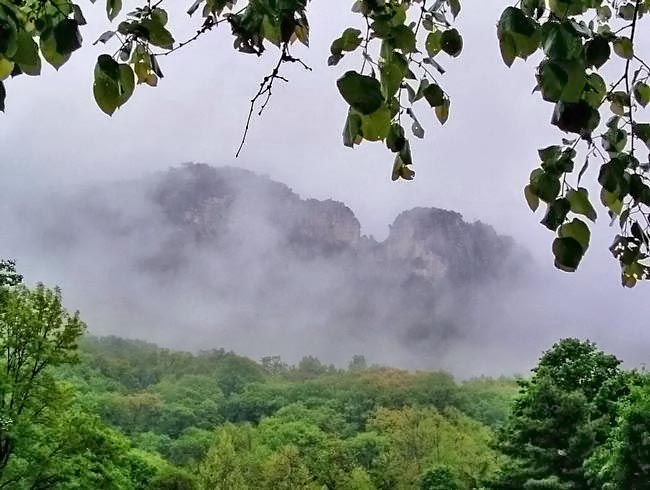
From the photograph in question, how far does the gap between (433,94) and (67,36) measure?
1.84ft

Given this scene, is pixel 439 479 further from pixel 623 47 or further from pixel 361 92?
pixel 361 92

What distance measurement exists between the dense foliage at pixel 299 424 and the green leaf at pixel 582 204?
1092 cm

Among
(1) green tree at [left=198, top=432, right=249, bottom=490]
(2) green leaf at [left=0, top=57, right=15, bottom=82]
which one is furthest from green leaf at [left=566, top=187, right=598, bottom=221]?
(1) green tree at [left=198, top=432, right=249, bottom=490]

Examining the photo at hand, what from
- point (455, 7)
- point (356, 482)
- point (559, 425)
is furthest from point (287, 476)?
point (455, 7)

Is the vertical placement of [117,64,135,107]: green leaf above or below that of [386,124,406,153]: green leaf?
below

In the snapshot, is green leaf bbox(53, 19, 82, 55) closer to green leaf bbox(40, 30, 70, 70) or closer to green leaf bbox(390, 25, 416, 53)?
green leaf bbox(40, 30, 70, 70)

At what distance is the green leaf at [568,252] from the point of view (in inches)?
30.4

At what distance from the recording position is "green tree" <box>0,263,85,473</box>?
11.2 metres

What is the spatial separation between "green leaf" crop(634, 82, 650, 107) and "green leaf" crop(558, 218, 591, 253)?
1.68ft

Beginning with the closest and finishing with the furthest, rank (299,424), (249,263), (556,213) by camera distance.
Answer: (556,213), (299,424), (249,263)

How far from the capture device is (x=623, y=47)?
104 cm

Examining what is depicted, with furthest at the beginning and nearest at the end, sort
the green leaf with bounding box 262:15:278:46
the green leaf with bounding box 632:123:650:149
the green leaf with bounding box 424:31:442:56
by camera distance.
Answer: the green leaf with bounding box 424:31:442:56, the green leaf with bounding box 632:123:650:149, the green leaf with bounding box 262:15:278:46

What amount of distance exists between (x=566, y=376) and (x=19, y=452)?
1197cm

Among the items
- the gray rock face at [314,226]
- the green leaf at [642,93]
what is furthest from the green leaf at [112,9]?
the gray rock face at [314,226]
